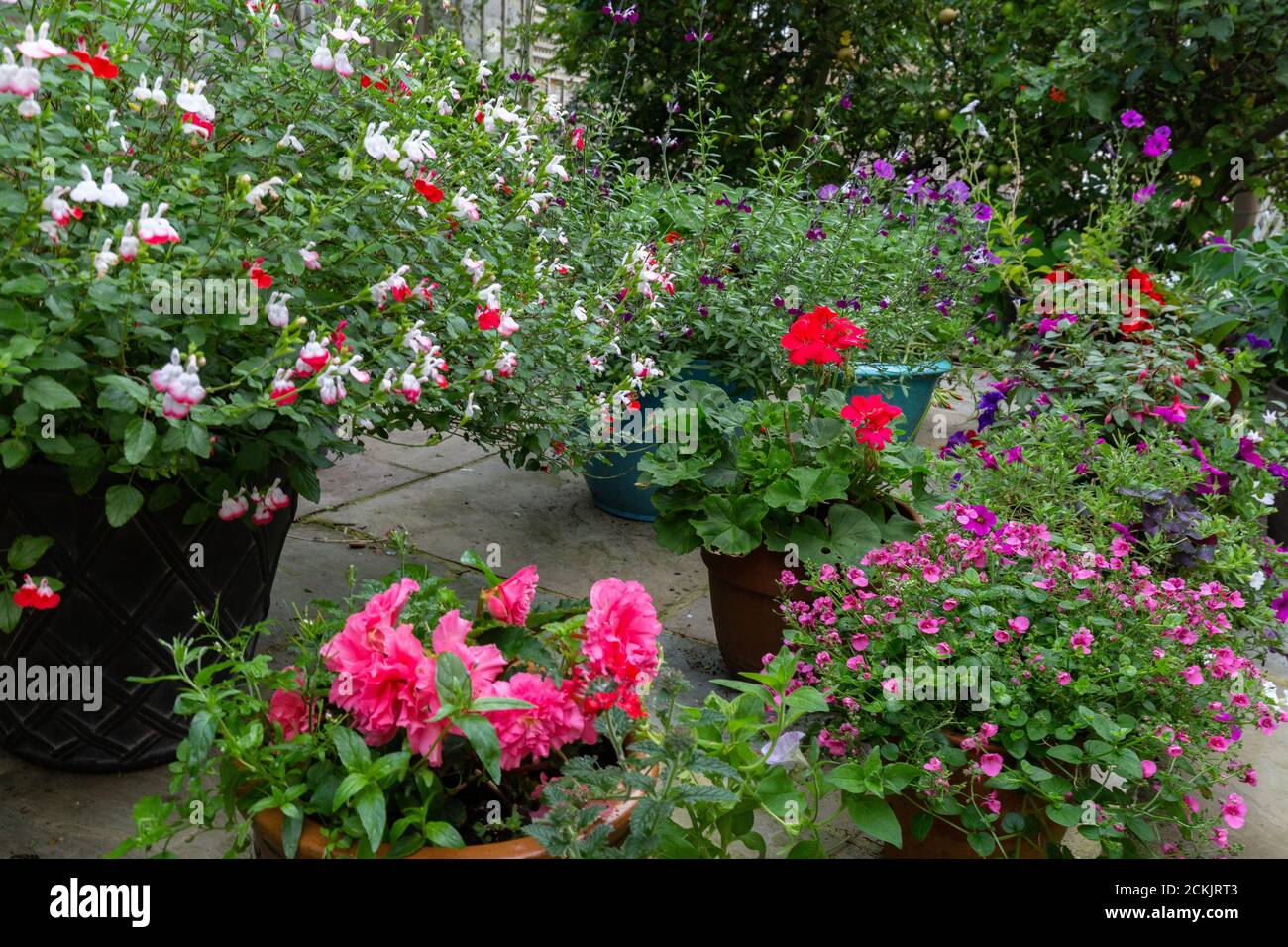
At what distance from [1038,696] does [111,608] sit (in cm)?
156

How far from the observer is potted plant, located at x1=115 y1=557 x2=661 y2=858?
122 cm

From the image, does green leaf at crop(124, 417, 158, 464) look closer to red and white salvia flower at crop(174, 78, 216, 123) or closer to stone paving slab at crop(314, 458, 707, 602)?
red and white salvia flower at crop(174, 78, 216, 123)

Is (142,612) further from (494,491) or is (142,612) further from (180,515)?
(494,491)

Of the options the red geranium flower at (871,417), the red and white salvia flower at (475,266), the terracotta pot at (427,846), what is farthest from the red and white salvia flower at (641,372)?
the terracotta pot at (427,846)

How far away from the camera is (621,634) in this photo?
1352mm

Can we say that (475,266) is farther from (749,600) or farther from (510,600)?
(749,600)

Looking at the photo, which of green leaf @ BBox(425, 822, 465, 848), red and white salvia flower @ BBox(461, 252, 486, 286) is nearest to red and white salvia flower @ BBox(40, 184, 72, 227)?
red and white salvia flower @ BBox(461, 252, 486, 286)

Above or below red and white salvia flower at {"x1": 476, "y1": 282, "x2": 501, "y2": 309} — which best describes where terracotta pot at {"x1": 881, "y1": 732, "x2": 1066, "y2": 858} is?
below

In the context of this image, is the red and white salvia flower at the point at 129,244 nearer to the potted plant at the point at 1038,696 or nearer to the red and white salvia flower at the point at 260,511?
the red and white salvia flower at the point at 260,511

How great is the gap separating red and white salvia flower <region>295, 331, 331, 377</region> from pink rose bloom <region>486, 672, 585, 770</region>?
53 centimetres

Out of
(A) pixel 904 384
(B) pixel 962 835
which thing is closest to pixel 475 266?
(B) pixel 962 835

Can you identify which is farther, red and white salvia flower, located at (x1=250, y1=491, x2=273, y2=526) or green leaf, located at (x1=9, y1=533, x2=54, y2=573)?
red and white salvia flower, located at (x1=250, y1=491, x2=273, y2=526)

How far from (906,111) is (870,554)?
13.3 ft
